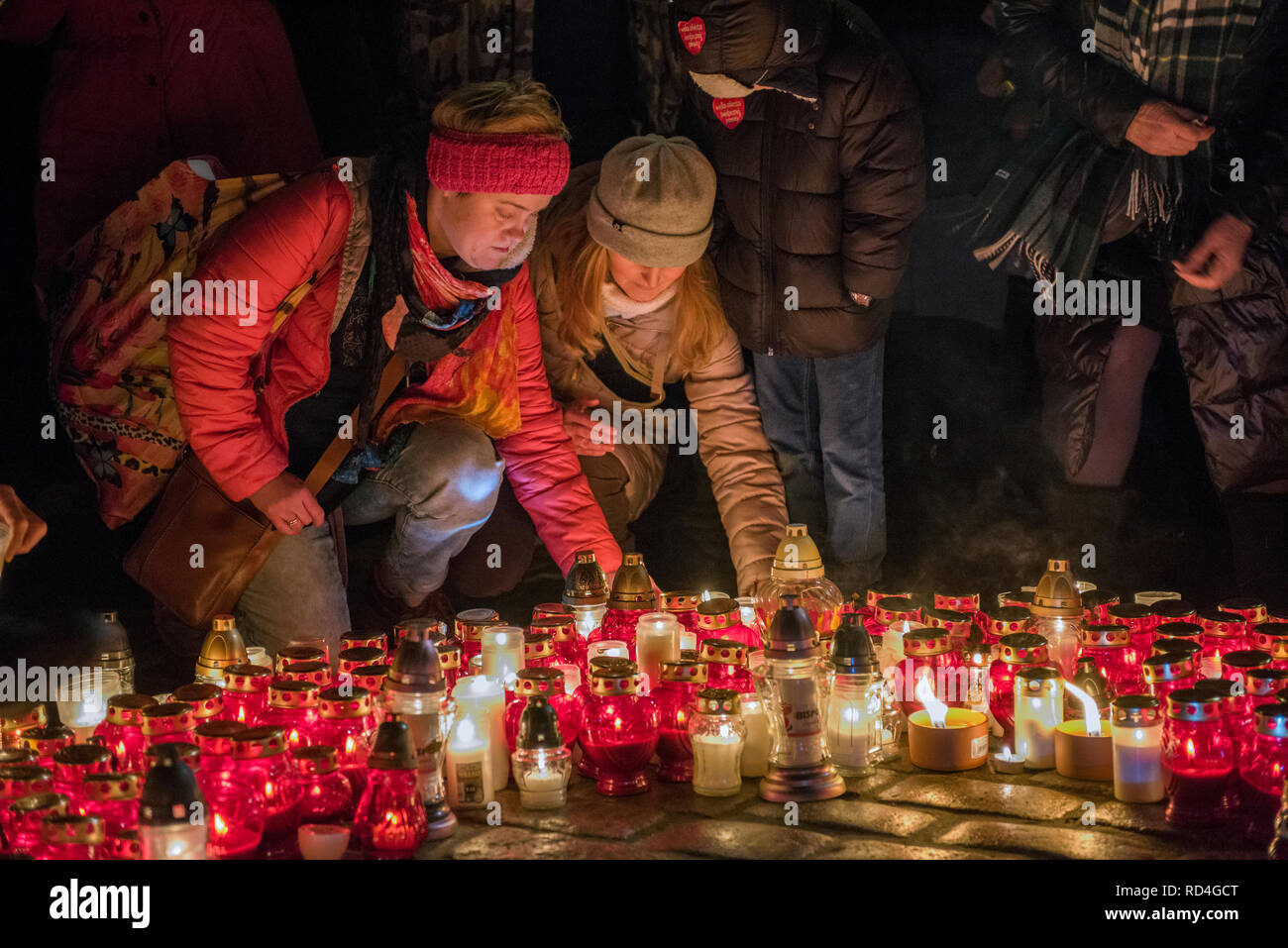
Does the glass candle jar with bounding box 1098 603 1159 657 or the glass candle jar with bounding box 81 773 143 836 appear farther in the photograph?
the glass candle jar with bounding box 1098 603 1159 657

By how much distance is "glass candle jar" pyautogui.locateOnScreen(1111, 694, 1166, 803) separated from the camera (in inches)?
110

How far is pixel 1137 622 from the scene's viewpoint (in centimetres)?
337

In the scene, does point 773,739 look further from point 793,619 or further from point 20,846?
point 20,846

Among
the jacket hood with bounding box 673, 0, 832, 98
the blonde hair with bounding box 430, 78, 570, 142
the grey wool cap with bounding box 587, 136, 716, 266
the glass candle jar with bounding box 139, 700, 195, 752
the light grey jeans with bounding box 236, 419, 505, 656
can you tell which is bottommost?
the glass candle jar with bounding box 139, 700, 195, 752

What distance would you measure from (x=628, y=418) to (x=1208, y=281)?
1912mm

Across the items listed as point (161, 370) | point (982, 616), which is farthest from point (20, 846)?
point (982, 616)

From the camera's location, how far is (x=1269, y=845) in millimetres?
2502

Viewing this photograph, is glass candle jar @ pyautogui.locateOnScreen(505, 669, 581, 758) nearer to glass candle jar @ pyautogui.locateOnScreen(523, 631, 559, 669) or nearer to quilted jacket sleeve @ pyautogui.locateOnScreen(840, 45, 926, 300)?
glass candle jar @ pyautogui.locateOnScreen(523, 631, 559, 669)

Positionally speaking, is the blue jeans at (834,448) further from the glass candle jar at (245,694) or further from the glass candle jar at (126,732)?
the glass candle jar at (126,732)

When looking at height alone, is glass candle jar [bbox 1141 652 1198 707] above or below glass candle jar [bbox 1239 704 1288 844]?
above

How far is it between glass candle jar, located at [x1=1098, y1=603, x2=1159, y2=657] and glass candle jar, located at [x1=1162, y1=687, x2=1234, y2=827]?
56cm

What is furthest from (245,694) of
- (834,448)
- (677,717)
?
(834,448)

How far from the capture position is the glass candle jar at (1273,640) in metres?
3.09

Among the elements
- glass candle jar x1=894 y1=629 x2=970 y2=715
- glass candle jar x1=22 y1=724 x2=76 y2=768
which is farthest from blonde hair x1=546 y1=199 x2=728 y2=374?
glass candle jar x1=22 y1=724 x2=76 y2=768
